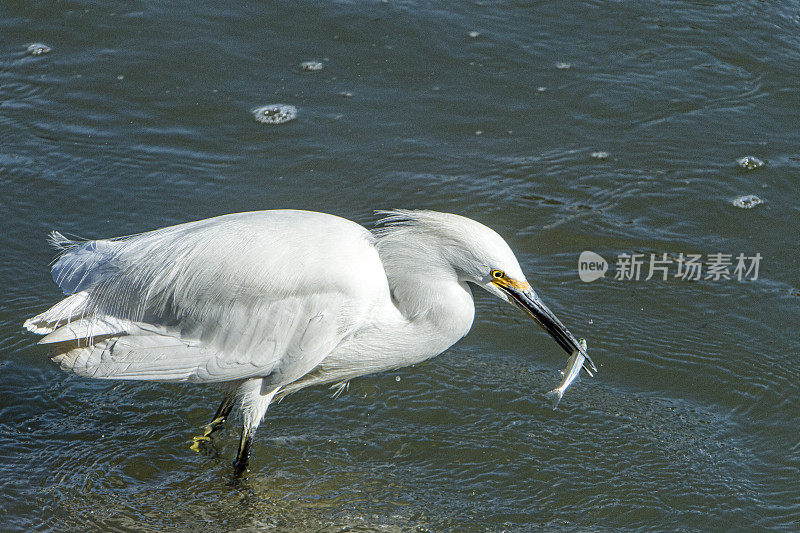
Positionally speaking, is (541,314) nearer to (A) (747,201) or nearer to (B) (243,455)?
(B) (243,455)

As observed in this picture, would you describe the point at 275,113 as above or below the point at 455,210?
above

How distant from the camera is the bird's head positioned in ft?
12.0

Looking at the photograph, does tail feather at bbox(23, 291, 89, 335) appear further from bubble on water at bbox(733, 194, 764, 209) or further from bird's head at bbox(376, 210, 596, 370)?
bubble on water at bbox(733, 194, 764, 209)

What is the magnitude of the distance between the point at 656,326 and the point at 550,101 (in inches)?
94.5

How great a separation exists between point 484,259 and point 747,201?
2.98 metres

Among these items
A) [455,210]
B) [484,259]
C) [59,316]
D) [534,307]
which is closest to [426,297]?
[484,259]

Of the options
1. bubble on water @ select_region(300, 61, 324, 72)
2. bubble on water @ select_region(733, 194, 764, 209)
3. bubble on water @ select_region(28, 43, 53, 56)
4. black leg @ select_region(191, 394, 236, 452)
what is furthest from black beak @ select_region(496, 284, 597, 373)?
bubble on water @ select_region(28, 43, 53, 56)

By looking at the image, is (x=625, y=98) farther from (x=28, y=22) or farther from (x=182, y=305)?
(x=28, y=22)

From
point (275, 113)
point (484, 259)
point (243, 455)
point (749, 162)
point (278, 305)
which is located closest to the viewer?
point (484, 259)

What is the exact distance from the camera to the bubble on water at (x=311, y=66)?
726cm

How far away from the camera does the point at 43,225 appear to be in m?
5.73

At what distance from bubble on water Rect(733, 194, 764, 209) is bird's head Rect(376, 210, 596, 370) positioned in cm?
266

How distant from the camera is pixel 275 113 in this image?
22.4 feet

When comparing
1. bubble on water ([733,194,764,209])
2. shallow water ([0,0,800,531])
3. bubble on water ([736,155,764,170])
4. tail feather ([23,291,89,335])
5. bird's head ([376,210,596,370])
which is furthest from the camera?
bubble on water ([736,155,764,170])
